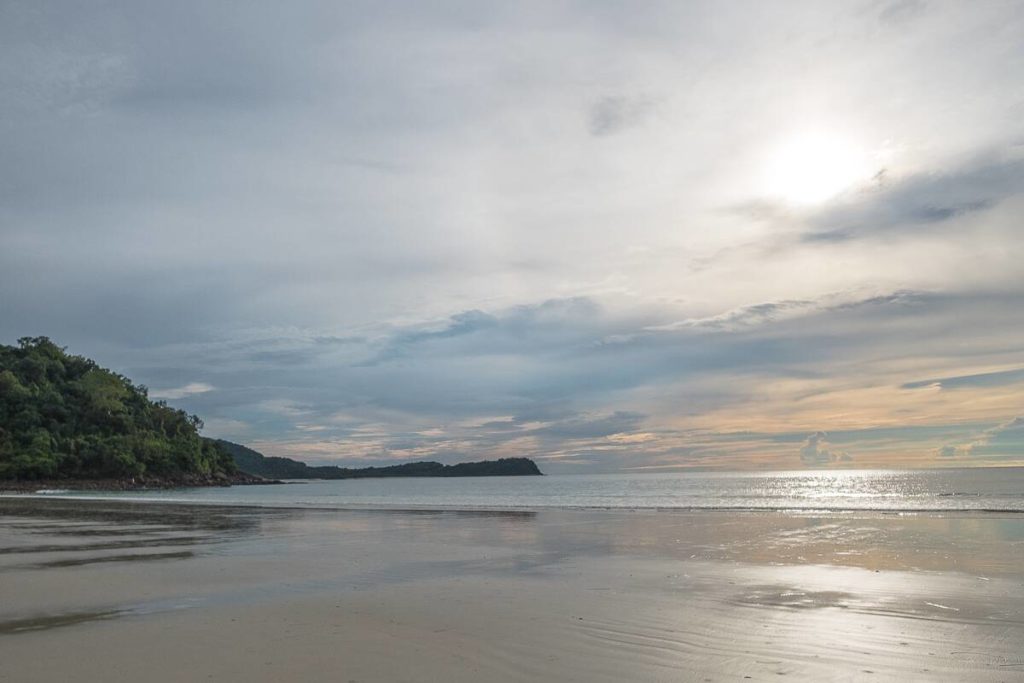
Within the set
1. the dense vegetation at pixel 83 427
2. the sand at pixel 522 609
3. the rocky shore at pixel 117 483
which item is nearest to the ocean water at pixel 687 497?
the rocky shore at pixel 117 483

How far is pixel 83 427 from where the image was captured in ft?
383

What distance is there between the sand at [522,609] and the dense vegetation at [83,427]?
99.5 meters

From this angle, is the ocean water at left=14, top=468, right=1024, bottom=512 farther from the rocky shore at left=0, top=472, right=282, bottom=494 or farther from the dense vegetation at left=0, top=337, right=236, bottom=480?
the dense vegetation at left=0, top=337, right=236, bottom=480

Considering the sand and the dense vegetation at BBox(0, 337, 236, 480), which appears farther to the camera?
the dense vegetation at BBox(0, 337, 236, 480)

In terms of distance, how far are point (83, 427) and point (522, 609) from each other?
129815 mm

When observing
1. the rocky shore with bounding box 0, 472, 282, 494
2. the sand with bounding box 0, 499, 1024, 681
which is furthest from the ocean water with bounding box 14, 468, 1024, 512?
the sand with bounding box 0, 499, 1024, 681

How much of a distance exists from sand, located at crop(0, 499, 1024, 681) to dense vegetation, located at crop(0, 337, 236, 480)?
99.5 meters

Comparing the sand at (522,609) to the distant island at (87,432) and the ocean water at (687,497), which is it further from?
the distant island at (87,432)

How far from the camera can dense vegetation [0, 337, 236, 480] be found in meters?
102

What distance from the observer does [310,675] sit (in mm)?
6539

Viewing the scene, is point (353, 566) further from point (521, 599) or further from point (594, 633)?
point (594, 633)

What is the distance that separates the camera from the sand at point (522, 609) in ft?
22.5

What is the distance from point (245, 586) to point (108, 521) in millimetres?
22232

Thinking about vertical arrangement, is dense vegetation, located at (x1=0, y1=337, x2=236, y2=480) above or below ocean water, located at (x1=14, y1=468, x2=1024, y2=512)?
above
